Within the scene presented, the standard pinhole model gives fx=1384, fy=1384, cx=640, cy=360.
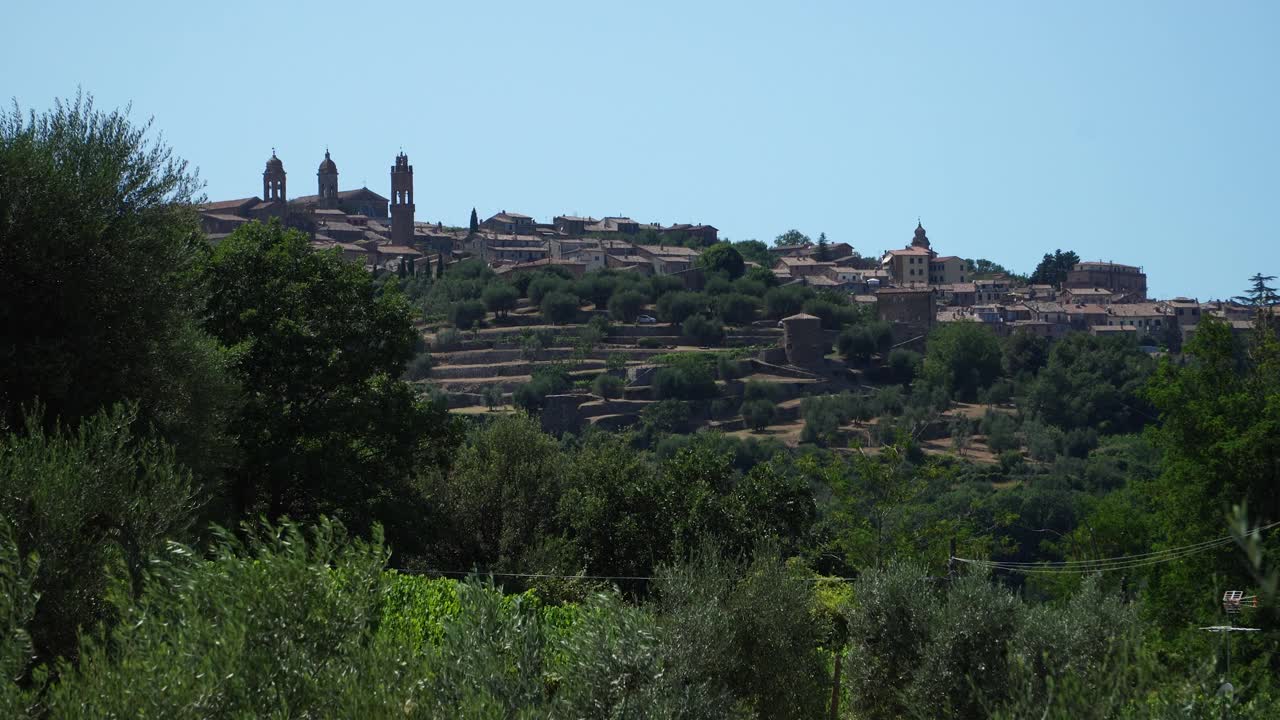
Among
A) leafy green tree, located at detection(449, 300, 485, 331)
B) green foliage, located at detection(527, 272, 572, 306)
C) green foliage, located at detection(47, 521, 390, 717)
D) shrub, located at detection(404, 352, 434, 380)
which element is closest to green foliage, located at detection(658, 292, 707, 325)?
green foliage, located at detection(527, 272, 572, 306)

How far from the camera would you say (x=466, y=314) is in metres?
85.1

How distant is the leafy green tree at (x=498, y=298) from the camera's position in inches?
3450

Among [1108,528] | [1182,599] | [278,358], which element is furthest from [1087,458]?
[278,358]

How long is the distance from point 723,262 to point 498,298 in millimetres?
22105

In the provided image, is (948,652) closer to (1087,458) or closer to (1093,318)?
(1087,458)

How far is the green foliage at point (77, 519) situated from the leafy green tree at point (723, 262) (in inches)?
3659

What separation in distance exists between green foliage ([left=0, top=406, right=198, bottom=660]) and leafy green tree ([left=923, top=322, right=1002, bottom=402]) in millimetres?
78047

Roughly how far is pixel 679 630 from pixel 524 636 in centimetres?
208

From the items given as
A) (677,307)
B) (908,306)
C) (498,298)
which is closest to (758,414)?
(677,307)

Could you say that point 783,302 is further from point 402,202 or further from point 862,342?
point 402,202

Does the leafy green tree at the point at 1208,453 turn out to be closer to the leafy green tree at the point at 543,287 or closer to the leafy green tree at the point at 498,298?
the leafy green tree at the point at 498,298

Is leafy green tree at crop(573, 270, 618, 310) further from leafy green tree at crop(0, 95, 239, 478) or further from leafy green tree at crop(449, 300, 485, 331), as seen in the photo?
leafy green tree at crop(0, 95, 239, 478)

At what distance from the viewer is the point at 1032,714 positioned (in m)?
6.67

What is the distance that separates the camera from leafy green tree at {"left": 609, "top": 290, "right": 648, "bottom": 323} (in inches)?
3546
